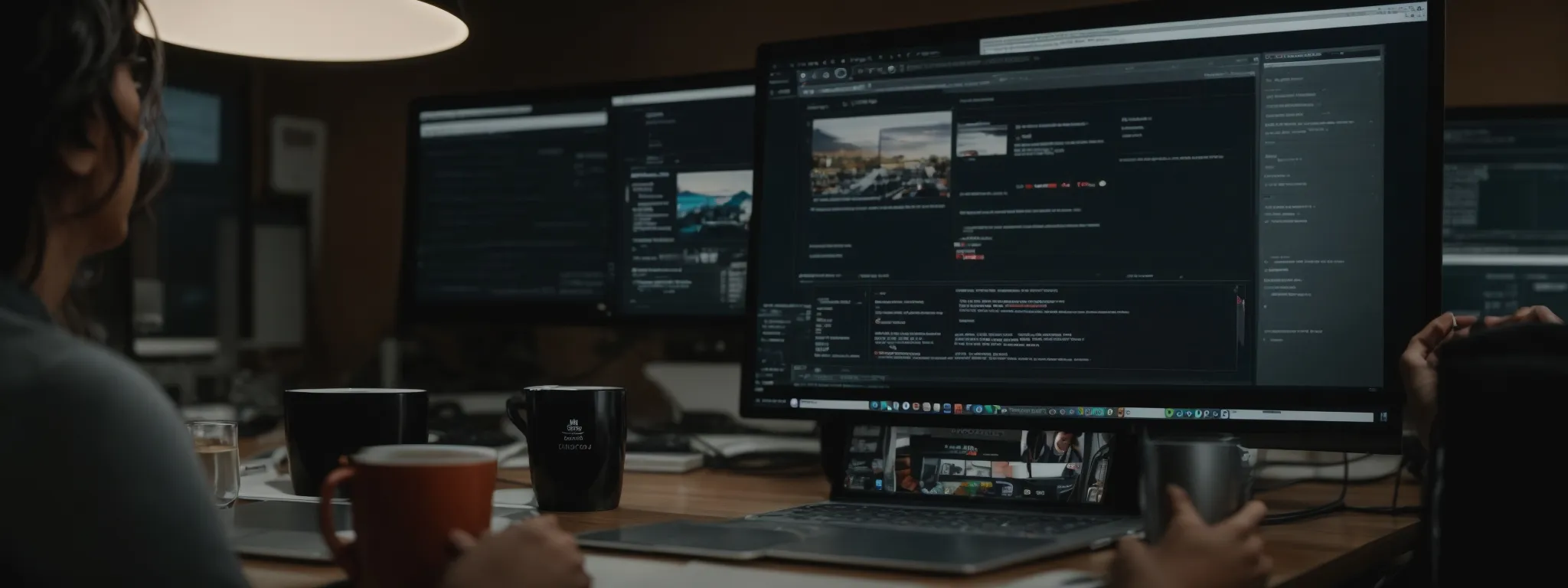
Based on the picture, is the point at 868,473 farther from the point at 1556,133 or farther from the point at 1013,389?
the point at 1556,133

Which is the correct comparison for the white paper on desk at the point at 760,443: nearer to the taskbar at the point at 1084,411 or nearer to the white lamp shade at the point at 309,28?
the taskbar at the point at 1084,411

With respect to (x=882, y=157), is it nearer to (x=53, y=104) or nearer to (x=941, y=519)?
(x=941, y=519)

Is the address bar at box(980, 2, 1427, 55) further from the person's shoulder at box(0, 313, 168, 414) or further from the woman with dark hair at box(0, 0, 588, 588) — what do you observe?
the person's shoulder at box(0, 313, 168, 414)

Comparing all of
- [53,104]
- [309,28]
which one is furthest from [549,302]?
[53,104]

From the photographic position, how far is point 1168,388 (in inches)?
37.3

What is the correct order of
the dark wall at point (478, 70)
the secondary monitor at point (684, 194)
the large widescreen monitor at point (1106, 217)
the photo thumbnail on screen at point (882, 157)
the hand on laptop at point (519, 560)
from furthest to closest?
the dark wall at point (478, 70) < the secondary monitor at point (684, 194) < the photo thumbnail on screen at point (882, 157) < the large widescreen monitor at point (1106, 217) < the hand on laptop at point (519, 560)

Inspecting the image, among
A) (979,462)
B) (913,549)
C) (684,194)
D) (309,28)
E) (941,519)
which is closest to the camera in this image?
(913,549)

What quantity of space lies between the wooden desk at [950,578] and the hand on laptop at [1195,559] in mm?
42

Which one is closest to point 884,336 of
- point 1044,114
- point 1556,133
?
point 1044,114

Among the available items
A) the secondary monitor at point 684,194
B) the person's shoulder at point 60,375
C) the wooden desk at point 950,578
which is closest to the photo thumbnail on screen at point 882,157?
the wooden desk at point 950,578

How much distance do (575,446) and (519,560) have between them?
0.35 meters

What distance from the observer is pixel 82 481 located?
A: 47 centimetres

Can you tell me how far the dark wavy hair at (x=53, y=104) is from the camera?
21.6 inches

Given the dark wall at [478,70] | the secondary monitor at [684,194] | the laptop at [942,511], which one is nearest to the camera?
the laptop at [942,511]
